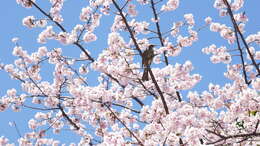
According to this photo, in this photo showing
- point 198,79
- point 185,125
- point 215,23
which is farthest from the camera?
point 215,23

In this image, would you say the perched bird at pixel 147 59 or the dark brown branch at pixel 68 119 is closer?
the perched bird at pixel 147 59

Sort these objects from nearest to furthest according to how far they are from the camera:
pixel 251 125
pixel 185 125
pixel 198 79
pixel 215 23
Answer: pixel 185 125
pixel 251 125
pixel 198 79
pixel 215 23

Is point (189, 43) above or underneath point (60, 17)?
underneath

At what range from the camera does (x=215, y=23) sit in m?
9.45

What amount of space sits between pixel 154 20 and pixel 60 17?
2.05 m

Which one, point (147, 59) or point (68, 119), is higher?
point (147, 59)

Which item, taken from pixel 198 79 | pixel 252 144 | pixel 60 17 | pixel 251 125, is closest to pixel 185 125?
pixel 251 125

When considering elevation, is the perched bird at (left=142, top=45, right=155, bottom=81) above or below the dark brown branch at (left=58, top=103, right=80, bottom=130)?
above

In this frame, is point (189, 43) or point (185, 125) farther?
point (189, 43)

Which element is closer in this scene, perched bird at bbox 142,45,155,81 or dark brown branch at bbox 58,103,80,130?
perched bird at bbox 142,45,155,81

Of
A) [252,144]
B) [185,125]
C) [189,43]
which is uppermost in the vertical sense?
[189,43]

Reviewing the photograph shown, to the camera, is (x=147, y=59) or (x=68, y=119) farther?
(x=68, y=119)

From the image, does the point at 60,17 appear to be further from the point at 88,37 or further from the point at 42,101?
the point at 42,101

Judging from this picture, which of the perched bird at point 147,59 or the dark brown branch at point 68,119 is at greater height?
the perched bird at point 147,59
